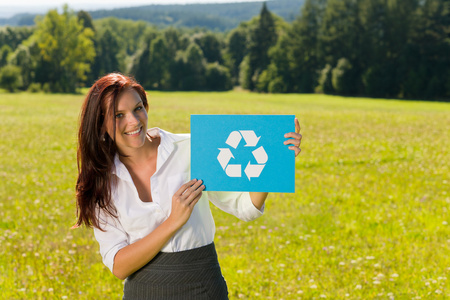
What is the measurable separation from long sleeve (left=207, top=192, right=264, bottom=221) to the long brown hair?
0.63 metres

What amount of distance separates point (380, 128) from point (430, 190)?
1081cm

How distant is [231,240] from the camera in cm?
638

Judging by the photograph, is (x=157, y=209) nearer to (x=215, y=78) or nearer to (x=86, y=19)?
(x=215, y=78)

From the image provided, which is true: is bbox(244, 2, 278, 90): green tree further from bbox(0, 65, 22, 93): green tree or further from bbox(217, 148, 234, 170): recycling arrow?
bbox(217, 148, 234, 170): recycling arrow

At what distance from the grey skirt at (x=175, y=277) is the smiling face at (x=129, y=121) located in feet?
2.16

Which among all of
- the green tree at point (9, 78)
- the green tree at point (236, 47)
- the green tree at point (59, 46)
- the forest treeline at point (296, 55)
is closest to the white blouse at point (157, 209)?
the forest treeline at point (296, 55)

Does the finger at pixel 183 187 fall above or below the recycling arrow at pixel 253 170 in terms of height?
below

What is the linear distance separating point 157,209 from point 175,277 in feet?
1.32

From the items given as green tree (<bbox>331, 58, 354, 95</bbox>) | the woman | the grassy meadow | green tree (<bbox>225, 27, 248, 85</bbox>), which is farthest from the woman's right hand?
green tree (<bbox>225, 27, 248, 85</bbox>)

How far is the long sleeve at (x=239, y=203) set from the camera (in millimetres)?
2779

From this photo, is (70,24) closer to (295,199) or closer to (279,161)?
(295,199)

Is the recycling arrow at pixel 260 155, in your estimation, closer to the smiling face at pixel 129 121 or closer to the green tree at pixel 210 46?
the smiling face at pixel 129 121

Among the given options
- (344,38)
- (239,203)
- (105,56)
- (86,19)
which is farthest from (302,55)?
(239,203)

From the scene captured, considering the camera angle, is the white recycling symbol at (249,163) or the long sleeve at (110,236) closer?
the white recycling symbol at (249,163)
